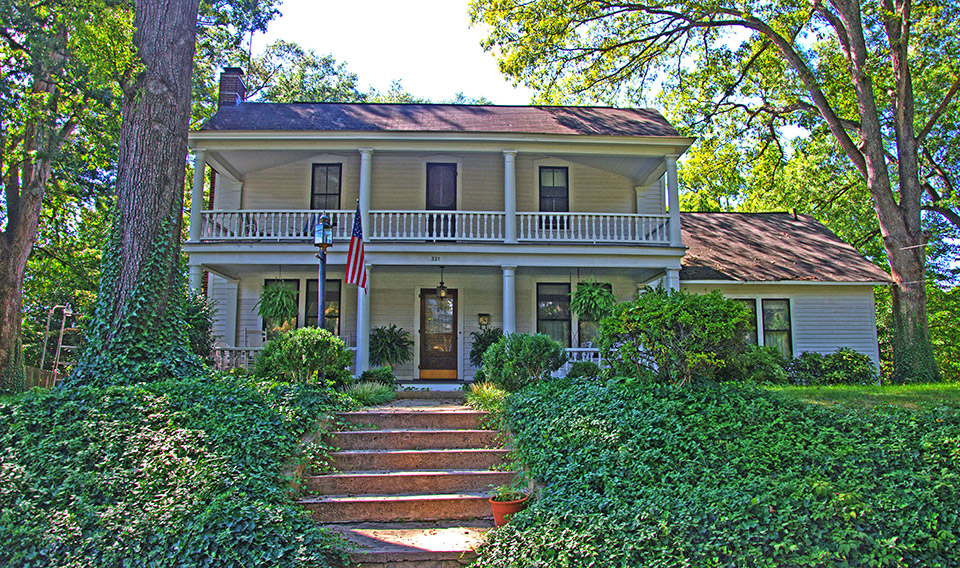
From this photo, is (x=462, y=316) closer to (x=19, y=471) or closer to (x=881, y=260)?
(x=19, y=471)

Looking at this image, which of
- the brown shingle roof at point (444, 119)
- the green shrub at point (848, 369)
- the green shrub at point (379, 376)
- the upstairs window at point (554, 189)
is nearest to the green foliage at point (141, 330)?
the green shrub at point (379, 376)

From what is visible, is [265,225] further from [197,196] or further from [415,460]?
[415,460]

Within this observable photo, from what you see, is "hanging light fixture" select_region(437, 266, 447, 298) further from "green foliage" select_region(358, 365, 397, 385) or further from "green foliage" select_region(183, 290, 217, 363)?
"green foliage" select_region(183, 290, 217, 363)

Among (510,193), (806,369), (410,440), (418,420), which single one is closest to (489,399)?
(418,420)

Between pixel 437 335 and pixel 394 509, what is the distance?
8.12 m

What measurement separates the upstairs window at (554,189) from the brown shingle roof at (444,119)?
1314 mm

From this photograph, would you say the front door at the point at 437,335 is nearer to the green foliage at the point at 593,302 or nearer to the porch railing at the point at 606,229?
the porch railing at the point at 606,229

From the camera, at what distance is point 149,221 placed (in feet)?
26.6

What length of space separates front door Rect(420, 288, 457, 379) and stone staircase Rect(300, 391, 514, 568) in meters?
5.93

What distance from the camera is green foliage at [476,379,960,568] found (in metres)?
4.29

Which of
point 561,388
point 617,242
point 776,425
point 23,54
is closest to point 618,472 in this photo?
point 776,425

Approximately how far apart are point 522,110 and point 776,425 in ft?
34.4

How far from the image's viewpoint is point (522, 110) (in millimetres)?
14531

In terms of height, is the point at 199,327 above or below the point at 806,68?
below
